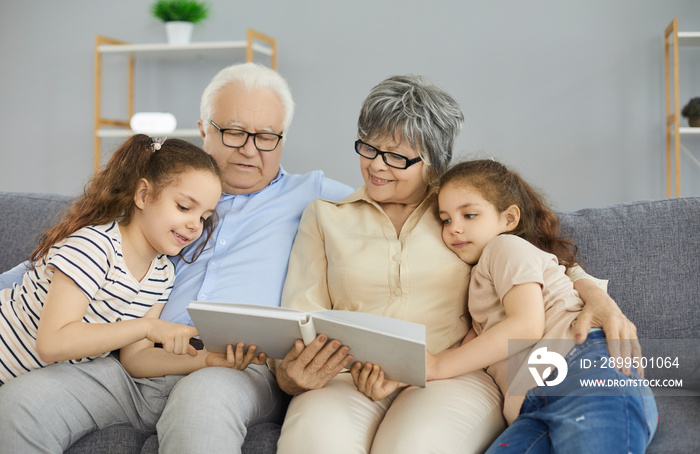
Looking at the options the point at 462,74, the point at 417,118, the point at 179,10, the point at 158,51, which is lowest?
the point at 417,118

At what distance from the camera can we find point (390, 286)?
1738mm

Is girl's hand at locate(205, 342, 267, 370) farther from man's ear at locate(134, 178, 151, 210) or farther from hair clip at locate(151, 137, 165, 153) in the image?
hair clip at locate(151, 137, 165, 153)

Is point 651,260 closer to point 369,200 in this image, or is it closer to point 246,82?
point 369,200

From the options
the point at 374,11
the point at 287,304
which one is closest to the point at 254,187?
the point at 287,304

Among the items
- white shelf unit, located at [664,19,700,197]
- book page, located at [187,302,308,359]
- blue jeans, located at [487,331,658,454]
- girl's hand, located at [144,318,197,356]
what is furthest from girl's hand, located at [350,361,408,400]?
white shelf unit, located at [664,19,700,197]

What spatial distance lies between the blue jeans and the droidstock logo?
0.02 m

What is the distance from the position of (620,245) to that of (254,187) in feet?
3.67

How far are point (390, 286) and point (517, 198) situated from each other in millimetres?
413

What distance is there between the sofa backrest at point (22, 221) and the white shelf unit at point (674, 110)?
2.85 meters

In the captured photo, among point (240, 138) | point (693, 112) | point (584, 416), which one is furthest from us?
point (693, 112)

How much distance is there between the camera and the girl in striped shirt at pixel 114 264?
1.48 metres

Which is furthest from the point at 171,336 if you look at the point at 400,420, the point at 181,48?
the point at 181,48

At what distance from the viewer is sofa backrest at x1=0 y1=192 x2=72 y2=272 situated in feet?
6.97

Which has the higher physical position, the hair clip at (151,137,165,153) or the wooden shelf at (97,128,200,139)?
the wooden shelf at (97,128,200,139)
